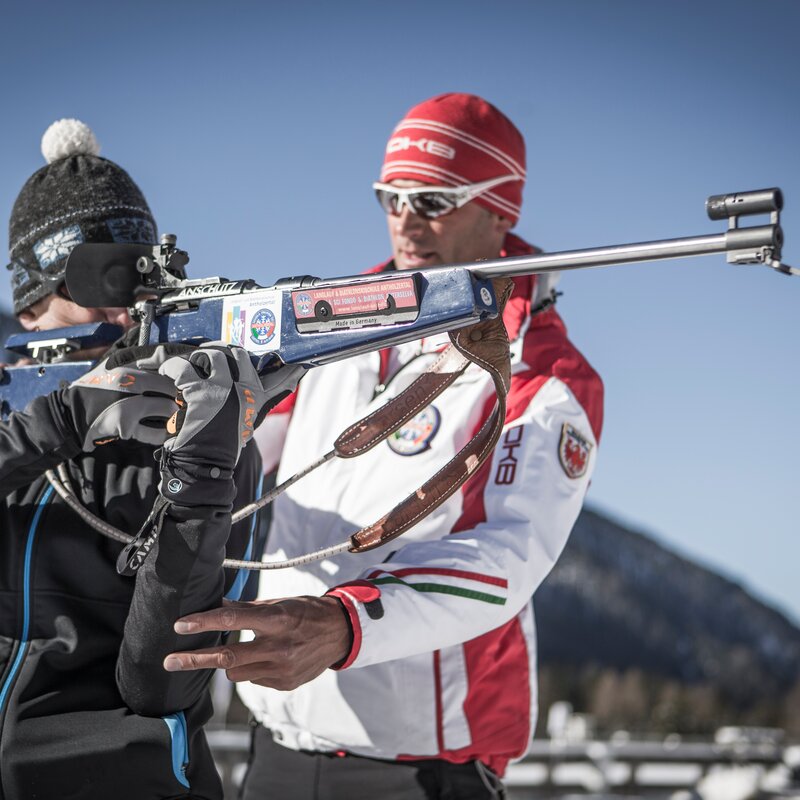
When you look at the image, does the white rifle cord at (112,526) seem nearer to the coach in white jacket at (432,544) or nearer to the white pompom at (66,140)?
the coach in white jacket at (432,544)

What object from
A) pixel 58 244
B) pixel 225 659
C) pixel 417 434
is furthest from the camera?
pixel 417 434

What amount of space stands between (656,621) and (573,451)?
8129cm

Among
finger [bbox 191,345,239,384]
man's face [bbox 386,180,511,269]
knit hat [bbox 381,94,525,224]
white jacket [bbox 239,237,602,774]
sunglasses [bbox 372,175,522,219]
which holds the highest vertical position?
knit hat [bbox 381,94,525,224]

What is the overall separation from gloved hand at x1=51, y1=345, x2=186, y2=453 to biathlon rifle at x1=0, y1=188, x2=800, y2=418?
0.13 meters

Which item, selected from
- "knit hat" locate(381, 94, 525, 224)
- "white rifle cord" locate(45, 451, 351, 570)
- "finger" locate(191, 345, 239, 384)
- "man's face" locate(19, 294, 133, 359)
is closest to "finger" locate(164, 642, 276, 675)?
"white rifle cord" locate(45, 451, 351, 570)

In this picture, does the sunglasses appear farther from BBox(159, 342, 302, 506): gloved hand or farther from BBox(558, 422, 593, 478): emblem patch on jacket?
BBox(159, 342, 302, 506): gloved hand

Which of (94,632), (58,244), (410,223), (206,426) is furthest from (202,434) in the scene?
(410,223)

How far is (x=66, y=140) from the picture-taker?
3.03 metres

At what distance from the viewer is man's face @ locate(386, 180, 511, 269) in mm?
3498

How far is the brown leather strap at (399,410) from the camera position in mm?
2699

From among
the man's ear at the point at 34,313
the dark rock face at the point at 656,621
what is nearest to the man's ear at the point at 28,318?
the man's ear at the point at 34,313

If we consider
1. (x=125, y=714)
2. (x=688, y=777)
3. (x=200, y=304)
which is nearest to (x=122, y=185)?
(x=200, y=304)

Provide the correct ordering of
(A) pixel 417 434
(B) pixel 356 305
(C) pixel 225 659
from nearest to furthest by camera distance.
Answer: (C) pixel 225 659 < (B) pixel 356 305 < (A) pixel 417 434

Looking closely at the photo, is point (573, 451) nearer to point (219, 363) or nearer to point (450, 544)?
point (450, 544)
